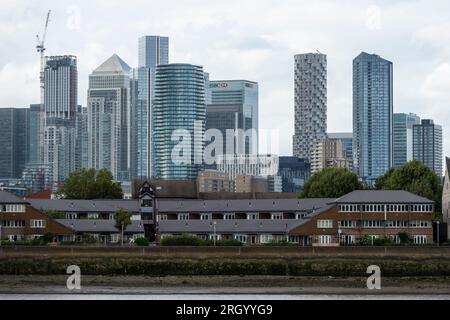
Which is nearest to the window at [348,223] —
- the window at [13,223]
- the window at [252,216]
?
the window at [252,216]

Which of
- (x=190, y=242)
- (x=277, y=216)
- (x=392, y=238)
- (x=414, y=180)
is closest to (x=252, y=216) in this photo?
(x=277, y=216)

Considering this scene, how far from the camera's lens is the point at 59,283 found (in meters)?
71.6

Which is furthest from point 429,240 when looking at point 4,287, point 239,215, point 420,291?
point 4,287

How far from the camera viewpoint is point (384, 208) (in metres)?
115

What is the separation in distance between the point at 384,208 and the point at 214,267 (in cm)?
3835

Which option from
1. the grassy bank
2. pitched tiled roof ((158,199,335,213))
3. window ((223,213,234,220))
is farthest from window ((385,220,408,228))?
the grassy bank

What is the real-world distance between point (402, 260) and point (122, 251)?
74.6 ft

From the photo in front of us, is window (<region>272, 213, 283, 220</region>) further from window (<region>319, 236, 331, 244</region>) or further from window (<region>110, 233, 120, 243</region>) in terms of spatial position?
window (<region>110, 233, 120, 243</region>)

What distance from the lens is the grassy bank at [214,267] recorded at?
80.3 meters

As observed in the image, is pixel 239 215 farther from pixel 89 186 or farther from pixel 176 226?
pixel 89 186

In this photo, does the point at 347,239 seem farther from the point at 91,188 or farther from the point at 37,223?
the point at 91,188

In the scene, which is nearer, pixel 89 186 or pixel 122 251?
pixel 122 251

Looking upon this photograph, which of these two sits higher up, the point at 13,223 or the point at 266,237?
the point at 13,223
